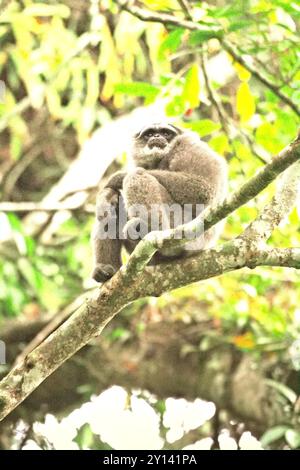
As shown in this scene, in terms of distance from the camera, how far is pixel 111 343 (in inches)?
303

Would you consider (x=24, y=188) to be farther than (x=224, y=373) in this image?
Yes

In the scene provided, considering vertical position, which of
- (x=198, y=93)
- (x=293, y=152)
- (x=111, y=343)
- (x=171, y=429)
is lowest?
(x=171, y=429)

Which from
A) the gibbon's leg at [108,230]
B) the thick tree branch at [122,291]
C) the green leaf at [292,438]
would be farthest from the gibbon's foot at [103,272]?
the green leaf at [292,438]

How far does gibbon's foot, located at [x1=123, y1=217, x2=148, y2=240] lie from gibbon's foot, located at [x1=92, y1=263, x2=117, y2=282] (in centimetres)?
24

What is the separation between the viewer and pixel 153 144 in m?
4.92

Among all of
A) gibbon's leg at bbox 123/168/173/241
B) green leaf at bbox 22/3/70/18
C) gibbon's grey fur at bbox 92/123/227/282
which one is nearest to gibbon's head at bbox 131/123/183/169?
gibbon's grey fur at bbox 92/123/227/282

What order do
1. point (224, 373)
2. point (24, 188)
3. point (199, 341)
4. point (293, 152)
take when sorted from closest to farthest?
point (293, 152)
point (224, 373)
point (199, 341)
point (24, 188)

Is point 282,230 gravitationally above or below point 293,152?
below

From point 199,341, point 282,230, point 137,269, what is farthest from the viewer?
point 199,341

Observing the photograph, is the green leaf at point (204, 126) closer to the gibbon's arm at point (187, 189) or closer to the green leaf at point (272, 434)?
the gibbon's arm at point (187, 189)

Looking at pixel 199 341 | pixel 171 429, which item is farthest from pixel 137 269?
pixel 199 341

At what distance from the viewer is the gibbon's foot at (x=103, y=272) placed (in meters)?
4.36

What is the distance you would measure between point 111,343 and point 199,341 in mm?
929
